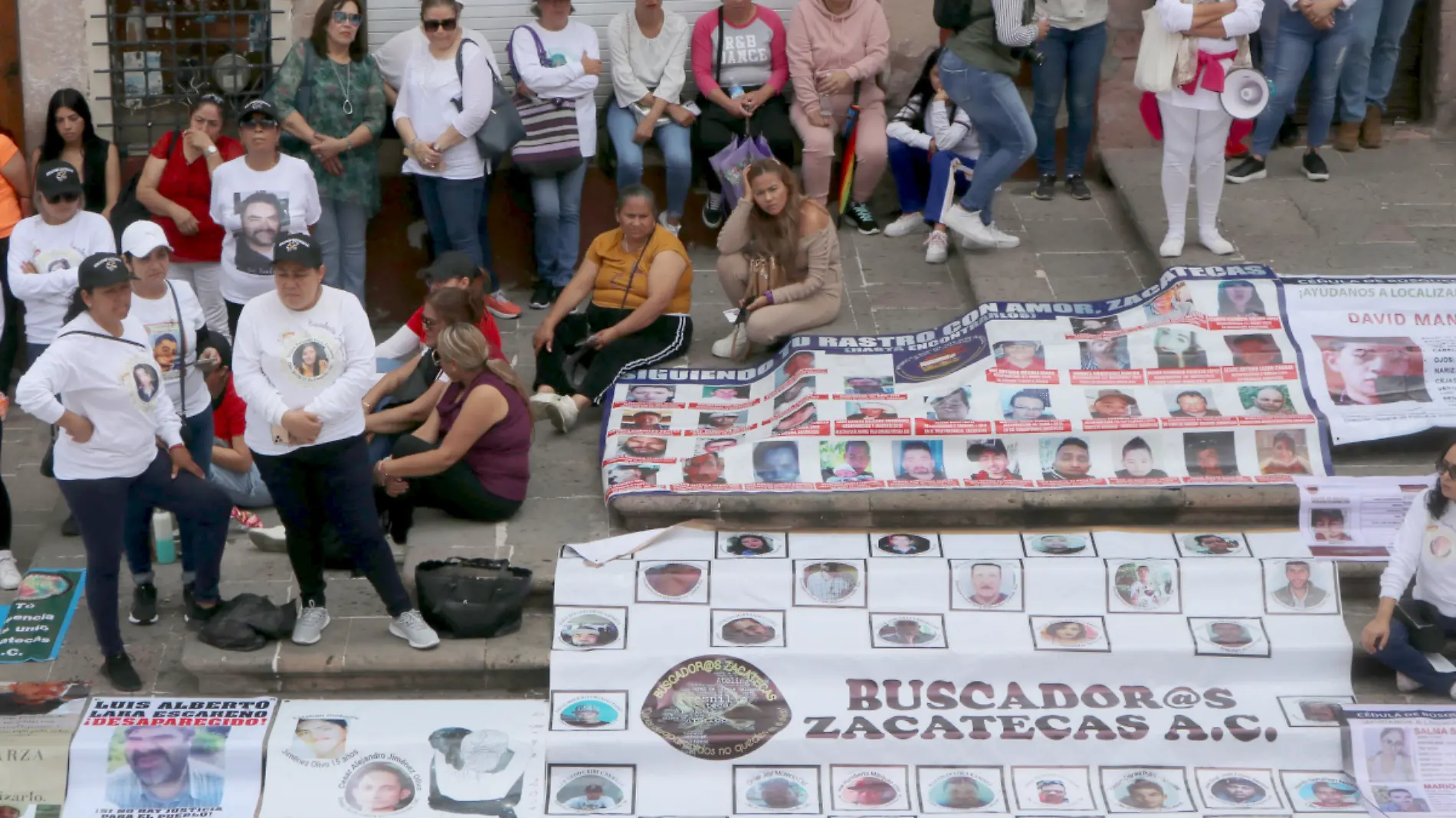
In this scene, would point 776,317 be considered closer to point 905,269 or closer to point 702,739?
point 905,269

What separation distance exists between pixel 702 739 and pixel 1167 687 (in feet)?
5.82

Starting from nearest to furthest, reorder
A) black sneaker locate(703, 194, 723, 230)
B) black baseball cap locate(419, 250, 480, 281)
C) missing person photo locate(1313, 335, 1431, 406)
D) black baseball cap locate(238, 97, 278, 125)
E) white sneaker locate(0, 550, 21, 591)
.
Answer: white sneaker locate(0, 550, 21, 591)
black baseball cap locate(419, 250, 480, 281)
missing person photo locate(1313, 335, 1431, 406)
black baseball cap locate(238, 97, 278, 125)
black sneaker locate(703, 194, 723, 230)

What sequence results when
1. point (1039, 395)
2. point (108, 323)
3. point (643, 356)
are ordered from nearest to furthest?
point (108, 323) < point (1039, 395) < point (643, 356)

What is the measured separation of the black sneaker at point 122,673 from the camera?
7.07 m

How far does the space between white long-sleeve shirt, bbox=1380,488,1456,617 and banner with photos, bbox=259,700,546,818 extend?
3.25m

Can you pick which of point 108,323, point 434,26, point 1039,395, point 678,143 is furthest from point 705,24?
point 108,323

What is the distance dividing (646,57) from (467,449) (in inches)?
123

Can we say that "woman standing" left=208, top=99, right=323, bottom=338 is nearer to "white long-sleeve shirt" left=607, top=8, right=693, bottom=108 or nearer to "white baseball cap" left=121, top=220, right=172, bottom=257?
"white baseball cap" left=121, top=220, right=172, bottom=257

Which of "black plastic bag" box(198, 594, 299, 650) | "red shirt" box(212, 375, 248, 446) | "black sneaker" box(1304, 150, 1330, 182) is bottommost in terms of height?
"black plastic bag" box(198, 594, 299, 650)

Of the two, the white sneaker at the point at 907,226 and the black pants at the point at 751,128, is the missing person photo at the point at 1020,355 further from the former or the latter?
the black pants at the point at 751,128

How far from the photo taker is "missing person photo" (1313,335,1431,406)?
26.6ft

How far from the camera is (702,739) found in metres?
6.70

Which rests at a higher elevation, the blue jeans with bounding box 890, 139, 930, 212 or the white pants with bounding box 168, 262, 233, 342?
the blue jeans with bounding box 890, 139, 930, 212

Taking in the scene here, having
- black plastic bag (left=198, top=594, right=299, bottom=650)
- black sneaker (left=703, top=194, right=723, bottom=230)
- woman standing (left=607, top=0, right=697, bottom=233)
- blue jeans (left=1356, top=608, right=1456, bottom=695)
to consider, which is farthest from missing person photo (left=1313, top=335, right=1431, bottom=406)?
black plastic bag (left=198, top=594, right=299, bottom=650)
